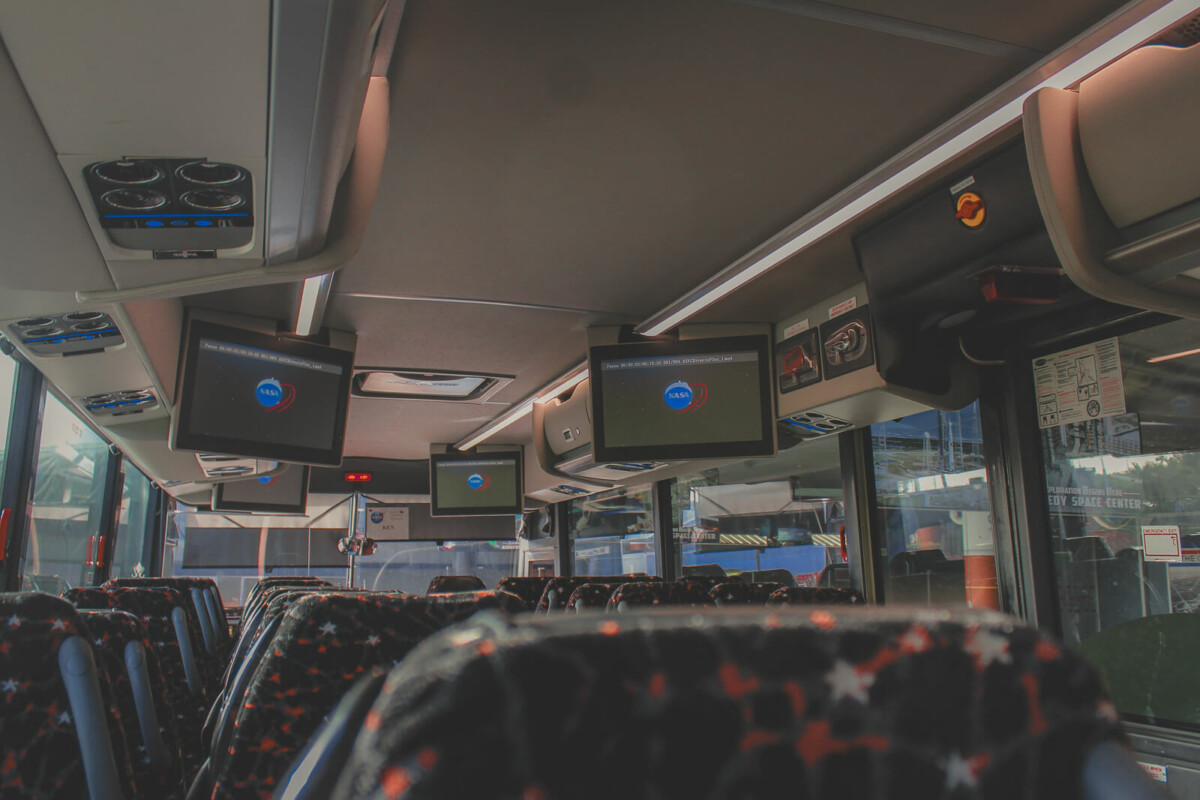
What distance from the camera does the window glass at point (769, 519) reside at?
5434mm

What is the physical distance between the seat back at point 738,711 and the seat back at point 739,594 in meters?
3.71

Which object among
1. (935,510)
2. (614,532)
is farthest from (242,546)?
(935,510)

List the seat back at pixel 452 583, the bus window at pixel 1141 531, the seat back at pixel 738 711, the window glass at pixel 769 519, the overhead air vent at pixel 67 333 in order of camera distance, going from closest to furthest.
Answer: the seat back at pixel 738 711 → the bus window at pixel 1141 531 → the overhead air vent at pixel 67 333 → the window glass at pixel 769 519 → the seat back at pixel 452 583

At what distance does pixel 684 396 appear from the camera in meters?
4.56

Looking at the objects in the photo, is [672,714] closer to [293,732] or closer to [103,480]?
[293,732]

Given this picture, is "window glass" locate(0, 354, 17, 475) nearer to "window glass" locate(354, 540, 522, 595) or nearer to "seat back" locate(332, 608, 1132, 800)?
"seat back" locate(332, 608, 1132, 800)

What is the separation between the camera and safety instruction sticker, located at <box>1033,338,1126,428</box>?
3.37m

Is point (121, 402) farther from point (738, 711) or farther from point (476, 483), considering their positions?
point (738, 711)

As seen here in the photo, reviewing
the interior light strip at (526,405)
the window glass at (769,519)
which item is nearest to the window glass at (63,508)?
the interior light strip at (526,405)

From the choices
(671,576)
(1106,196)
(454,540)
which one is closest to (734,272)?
(1106,196)

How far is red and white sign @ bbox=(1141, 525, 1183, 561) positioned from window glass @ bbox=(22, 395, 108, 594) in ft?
19.2

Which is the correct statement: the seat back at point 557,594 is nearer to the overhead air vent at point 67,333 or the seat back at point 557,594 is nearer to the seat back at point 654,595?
the seat back at point 654,595

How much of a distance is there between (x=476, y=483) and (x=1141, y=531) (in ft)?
21.7

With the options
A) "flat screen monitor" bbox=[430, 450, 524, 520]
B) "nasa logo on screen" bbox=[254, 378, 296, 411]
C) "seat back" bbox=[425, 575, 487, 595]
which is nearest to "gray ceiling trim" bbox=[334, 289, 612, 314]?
"nasa logo on screen" bbox=[254, 378, 296, 411]
